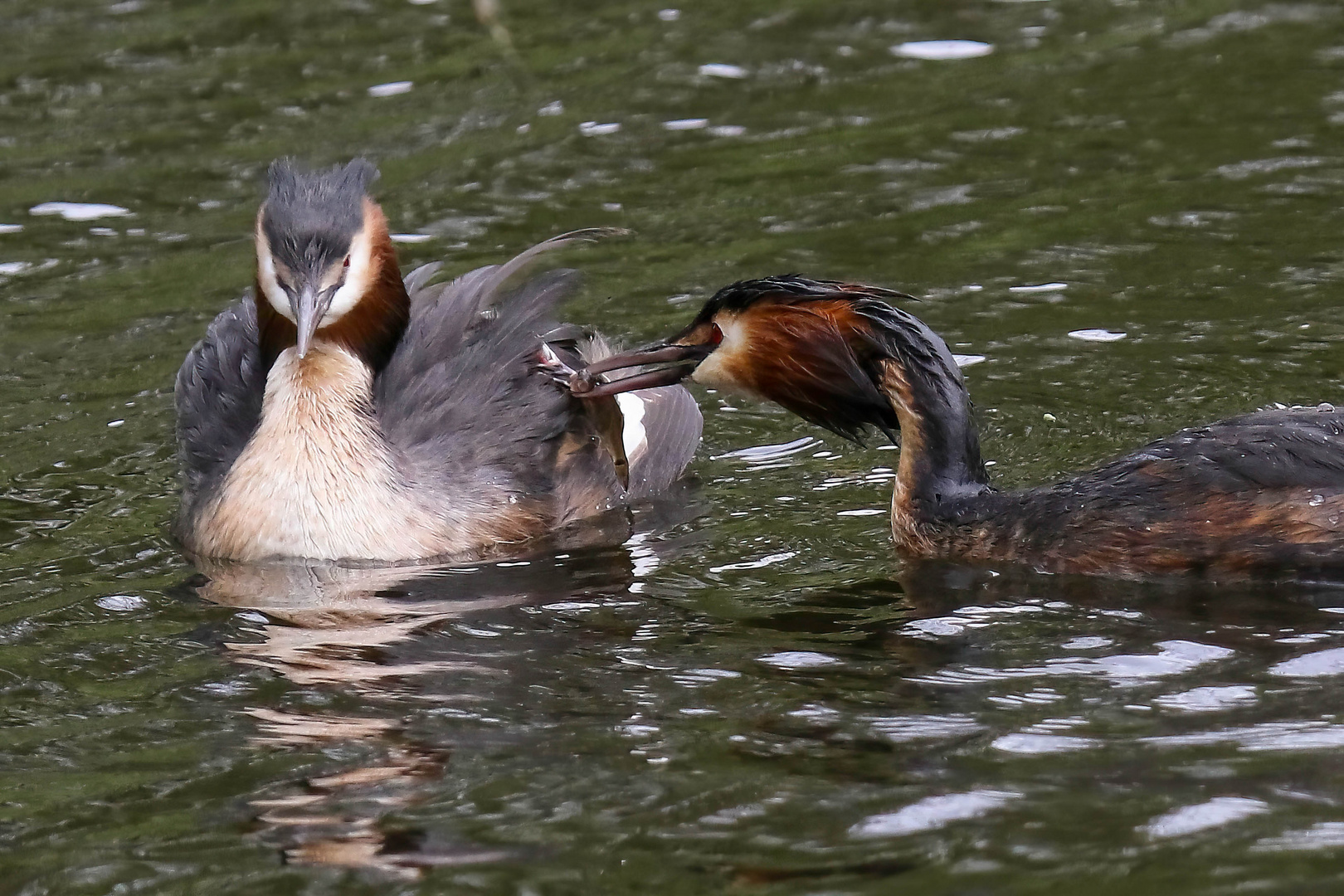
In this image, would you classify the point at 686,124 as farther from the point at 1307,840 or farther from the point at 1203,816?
the point at 1307,840

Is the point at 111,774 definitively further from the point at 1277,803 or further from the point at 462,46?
the point at 462,46

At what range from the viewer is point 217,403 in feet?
25.0

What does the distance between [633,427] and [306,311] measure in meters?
1.75

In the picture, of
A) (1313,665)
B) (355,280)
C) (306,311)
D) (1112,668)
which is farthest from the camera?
(355,280)

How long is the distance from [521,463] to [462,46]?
5.59m

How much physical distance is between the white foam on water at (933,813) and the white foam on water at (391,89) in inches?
315

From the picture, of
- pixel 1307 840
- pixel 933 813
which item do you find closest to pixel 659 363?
pixel 933 813

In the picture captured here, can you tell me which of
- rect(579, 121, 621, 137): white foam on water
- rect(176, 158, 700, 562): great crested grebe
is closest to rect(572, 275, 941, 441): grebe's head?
rect(176, 158, 700, 562): great crested grebe

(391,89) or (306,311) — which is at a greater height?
(391,89)

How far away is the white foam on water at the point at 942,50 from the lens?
11.8m

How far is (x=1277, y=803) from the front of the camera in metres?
4.49

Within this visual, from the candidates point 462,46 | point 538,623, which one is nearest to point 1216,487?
point 538,623

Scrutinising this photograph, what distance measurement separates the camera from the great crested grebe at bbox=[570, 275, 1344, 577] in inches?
235

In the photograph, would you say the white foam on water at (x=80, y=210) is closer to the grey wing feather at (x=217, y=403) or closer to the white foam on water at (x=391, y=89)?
the white foam on water at (x=391, y=89)
